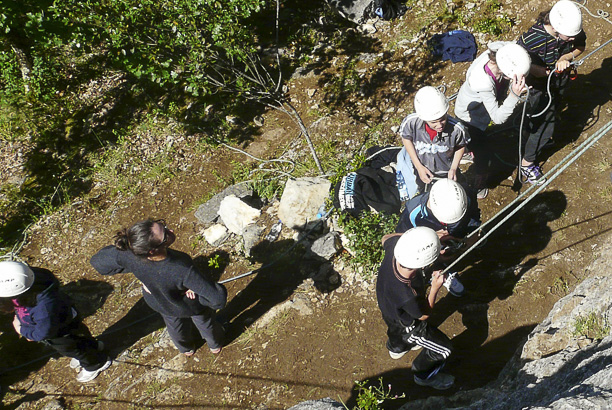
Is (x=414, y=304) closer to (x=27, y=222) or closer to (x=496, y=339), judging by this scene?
(x=496, y=339)

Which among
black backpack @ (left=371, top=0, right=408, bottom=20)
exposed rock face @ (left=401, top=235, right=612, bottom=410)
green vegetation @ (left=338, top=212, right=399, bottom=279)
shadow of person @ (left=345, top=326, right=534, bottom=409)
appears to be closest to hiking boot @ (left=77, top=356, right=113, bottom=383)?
shadow of person @ (left=345, top=326, right=534, bottom=409)

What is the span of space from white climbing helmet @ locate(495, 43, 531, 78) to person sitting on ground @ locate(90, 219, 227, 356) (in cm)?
327

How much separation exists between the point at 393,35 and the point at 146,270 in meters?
6.12

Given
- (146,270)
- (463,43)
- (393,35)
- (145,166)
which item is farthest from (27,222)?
(463,43)

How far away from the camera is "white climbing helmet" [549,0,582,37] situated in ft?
14.4

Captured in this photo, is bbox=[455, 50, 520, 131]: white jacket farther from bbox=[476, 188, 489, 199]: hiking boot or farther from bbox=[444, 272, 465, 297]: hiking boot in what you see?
bbox=[444, 272, 465, 297]: hiking boot

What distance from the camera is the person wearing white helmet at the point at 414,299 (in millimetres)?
3365

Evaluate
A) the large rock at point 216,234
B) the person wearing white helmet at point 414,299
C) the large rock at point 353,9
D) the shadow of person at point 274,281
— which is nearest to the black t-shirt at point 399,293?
the person wearing white helmet at point 414,299

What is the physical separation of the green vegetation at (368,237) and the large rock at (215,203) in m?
1.81

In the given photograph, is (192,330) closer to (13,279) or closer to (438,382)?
(13,279)

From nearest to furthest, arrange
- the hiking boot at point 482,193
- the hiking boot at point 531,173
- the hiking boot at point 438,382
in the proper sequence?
the hiking boot at point 438,382
the hiking boot at point 531,173
the hiking boot at point 482,193

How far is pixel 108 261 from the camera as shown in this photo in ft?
13.6

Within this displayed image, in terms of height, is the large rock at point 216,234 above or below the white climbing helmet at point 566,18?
below

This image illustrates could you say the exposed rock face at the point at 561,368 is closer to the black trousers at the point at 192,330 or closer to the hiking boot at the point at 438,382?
the hiking boot at the point at 438,382
